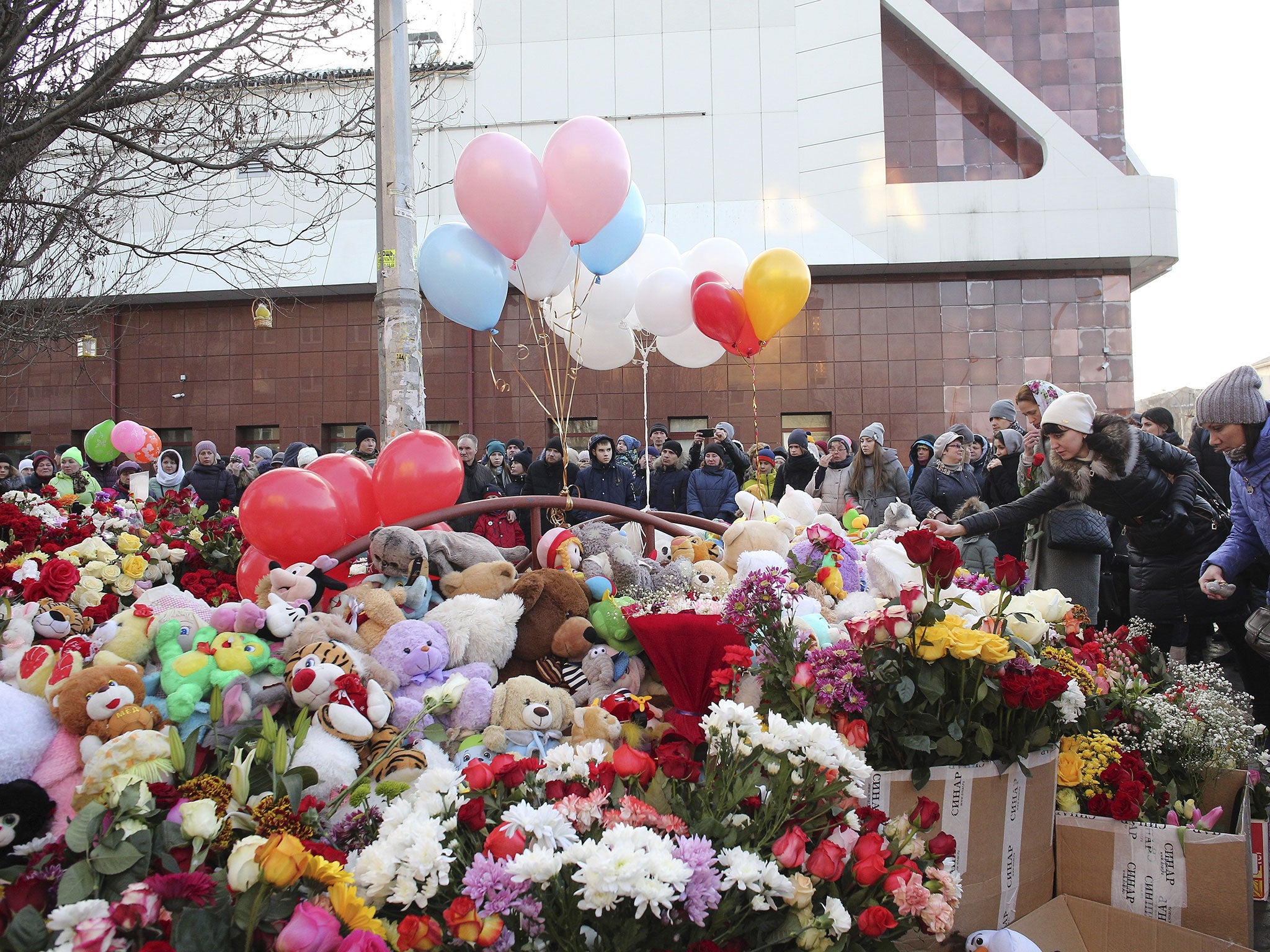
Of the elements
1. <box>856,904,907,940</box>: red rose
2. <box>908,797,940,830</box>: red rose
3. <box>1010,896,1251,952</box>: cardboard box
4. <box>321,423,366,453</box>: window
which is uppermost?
<box>321,423,366,453</box>: window

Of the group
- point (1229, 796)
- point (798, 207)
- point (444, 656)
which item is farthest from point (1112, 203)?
point (444, 656)

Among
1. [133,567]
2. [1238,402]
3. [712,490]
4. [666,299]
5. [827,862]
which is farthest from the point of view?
[712,490]

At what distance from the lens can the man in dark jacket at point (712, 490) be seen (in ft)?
22.9

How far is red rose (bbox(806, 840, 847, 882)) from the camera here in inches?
57.9

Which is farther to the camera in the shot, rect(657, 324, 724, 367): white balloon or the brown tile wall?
the brown tile wall

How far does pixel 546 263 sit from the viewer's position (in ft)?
16.1

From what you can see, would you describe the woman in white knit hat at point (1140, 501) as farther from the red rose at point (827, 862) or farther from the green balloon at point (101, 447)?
the green balloon at point (101, 447)

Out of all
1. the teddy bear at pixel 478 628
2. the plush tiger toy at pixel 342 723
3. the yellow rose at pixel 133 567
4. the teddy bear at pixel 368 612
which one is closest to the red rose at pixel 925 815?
the plush tiger toy at pixel 342 723

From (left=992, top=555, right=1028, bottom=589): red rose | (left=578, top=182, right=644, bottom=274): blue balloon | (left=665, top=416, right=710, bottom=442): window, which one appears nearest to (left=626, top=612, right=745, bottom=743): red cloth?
(left=992, top=555, right=1028, bottom=589): red rose

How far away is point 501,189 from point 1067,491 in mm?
2994

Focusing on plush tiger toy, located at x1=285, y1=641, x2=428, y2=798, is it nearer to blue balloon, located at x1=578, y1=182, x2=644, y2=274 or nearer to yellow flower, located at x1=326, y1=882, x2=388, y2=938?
yellow flower, located at x1=326, y1=882, x2=388, y2=938

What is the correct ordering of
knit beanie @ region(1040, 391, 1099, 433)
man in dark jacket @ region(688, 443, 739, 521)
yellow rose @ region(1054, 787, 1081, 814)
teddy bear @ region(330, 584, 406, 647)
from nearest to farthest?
yellow rose @ region(1054, 787, 1081, 814), teddy bear @ region(330, 584, 406, 647), knit beanie @ region(1040, 391, 1099, 433), man in dark jacket @ region(688, 443, 739, 521)

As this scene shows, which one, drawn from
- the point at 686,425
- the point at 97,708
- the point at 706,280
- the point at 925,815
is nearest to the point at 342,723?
the point at 97,708

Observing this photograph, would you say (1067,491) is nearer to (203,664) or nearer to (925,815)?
(925,815)
